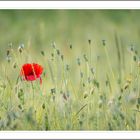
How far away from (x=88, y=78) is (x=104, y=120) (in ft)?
0.82

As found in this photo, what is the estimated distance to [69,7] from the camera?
391cm

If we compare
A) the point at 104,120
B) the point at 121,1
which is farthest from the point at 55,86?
the point at 121,1

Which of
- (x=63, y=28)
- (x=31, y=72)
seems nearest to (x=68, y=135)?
(x=31, y=72)

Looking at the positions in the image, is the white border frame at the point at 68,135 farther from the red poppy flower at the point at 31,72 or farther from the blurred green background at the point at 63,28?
the blurred green background at the point at 63,28

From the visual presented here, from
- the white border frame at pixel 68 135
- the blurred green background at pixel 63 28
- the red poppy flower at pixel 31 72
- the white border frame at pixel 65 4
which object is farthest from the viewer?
the blurred green background at pixel 63 28

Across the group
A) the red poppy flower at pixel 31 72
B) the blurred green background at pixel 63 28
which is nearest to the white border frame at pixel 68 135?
the red poppy flower at pixel 31 72

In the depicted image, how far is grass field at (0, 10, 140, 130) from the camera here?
3553 mm

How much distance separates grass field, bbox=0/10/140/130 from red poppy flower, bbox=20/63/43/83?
0.02 m

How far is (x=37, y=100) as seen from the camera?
363cm

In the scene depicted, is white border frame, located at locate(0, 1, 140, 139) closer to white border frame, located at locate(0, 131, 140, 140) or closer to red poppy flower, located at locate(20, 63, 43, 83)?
white border frame, located at locate(0, 131, 140, 140)

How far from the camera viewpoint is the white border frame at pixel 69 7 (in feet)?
11.6

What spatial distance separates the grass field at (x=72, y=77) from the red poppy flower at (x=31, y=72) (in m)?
0.02

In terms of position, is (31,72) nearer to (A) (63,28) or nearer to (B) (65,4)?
(B) (65,4)

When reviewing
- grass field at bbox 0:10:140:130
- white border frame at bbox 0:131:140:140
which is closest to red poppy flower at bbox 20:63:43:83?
grass field at bbox 0:10:140:130
